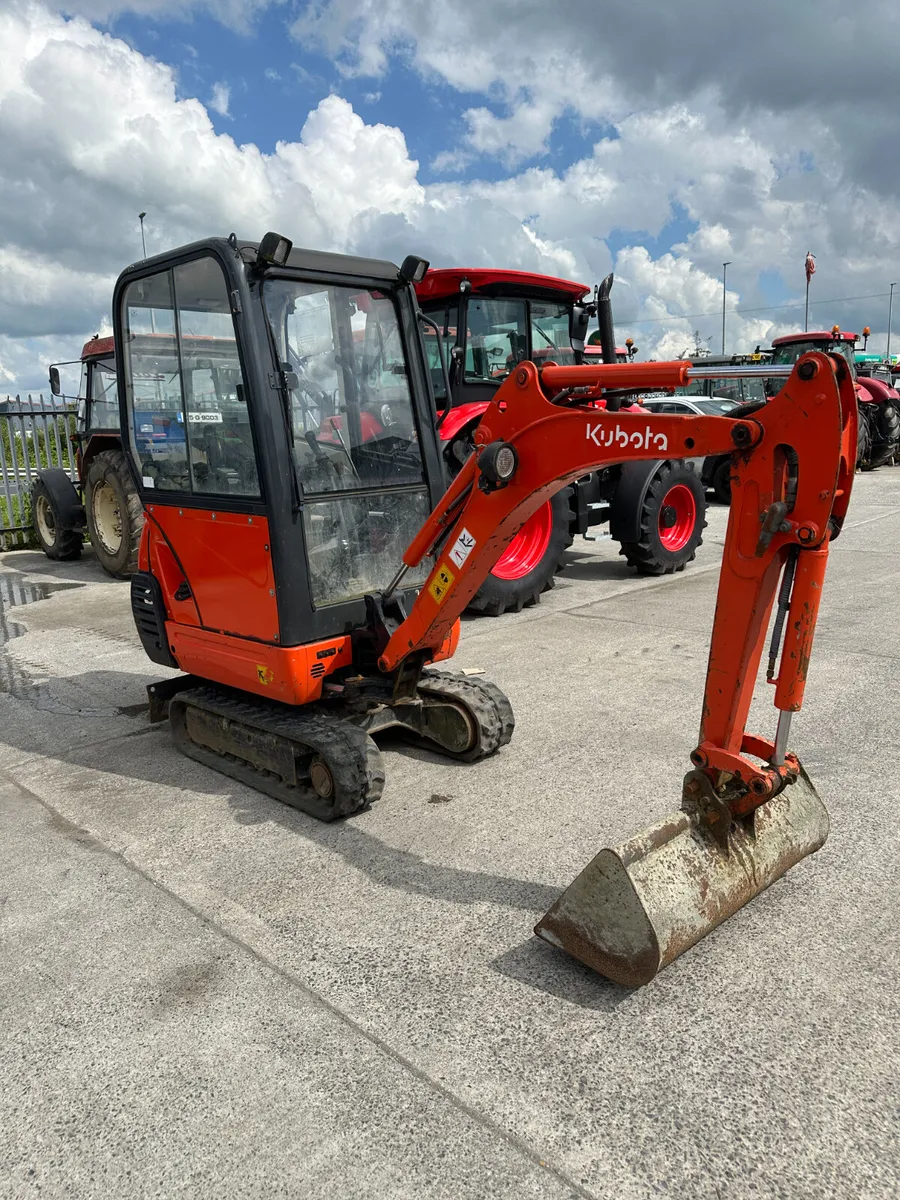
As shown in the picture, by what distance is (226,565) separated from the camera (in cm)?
445

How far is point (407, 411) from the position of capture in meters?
4.75

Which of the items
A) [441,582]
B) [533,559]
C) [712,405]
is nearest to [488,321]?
[533,559]

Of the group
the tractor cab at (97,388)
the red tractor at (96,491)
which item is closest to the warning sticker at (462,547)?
the red tractor at (96,491)

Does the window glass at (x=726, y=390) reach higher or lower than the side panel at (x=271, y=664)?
higher

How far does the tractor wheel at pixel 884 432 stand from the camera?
18297mm

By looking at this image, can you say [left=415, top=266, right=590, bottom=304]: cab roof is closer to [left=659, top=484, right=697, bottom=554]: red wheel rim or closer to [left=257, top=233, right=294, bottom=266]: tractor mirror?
[left=659, top=484, right=697, bottom=554]: red wheel rim

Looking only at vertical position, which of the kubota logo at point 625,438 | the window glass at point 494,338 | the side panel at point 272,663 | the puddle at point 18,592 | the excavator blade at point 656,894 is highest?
the window glass at point 494,338

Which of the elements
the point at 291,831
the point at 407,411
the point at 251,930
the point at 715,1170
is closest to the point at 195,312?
the point at 407,411

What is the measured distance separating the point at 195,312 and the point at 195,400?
41 cm

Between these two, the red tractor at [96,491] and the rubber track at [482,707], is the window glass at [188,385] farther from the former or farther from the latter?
the red tractor at [96,491]

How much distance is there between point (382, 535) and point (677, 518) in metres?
5.97

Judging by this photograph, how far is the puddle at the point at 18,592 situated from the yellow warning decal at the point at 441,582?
576cm

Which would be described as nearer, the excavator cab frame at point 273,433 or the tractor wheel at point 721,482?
the excavator cab frame at point 273,433

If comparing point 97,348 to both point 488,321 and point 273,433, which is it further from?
point 273,433
